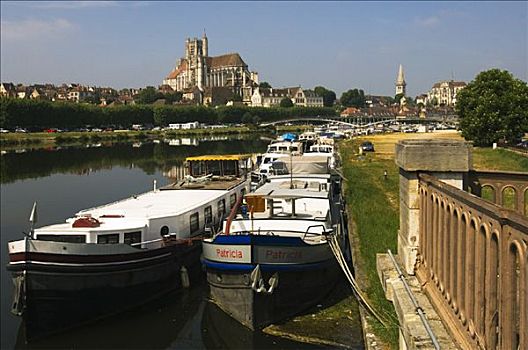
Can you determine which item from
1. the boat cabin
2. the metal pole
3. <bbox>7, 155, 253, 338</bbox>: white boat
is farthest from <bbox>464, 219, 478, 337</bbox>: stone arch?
the boat cabin

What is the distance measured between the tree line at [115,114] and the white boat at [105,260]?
104 metres

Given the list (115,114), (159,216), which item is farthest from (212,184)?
(115,114)

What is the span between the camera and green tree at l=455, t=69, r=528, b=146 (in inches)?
1884

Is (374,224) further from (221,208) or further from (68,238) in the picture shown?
(68,238)

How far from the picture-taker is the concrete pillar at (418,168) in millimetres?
6758

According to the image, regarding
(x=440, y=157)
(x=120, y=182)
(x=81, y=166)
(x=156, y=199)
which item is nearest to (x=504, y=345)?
(x=440, y=157)

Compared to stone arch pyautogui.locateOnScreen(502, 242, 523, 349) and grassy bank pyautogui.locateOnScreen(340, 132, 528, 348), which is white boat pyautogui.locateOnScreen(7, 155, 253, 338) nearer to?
grassy bank pyautogui.locateOnScreen(340, 132, 528, 348)

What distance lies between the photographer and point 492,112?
48125 mm

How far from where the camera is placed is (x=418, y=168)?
6992mm

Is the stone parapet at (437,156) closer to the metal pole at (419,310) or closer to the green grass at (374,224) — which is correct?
the metal pole at (419,310)

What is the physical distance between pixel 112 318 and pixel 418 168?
1025 centimetres

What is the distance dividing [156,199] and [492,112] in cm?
3628

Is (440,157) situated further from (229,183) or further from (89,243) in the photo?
(229,183)

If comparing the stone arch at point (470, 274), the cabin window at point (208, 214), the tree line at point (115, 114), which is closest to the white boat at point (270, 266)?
the cabin window at point (208, 214)
